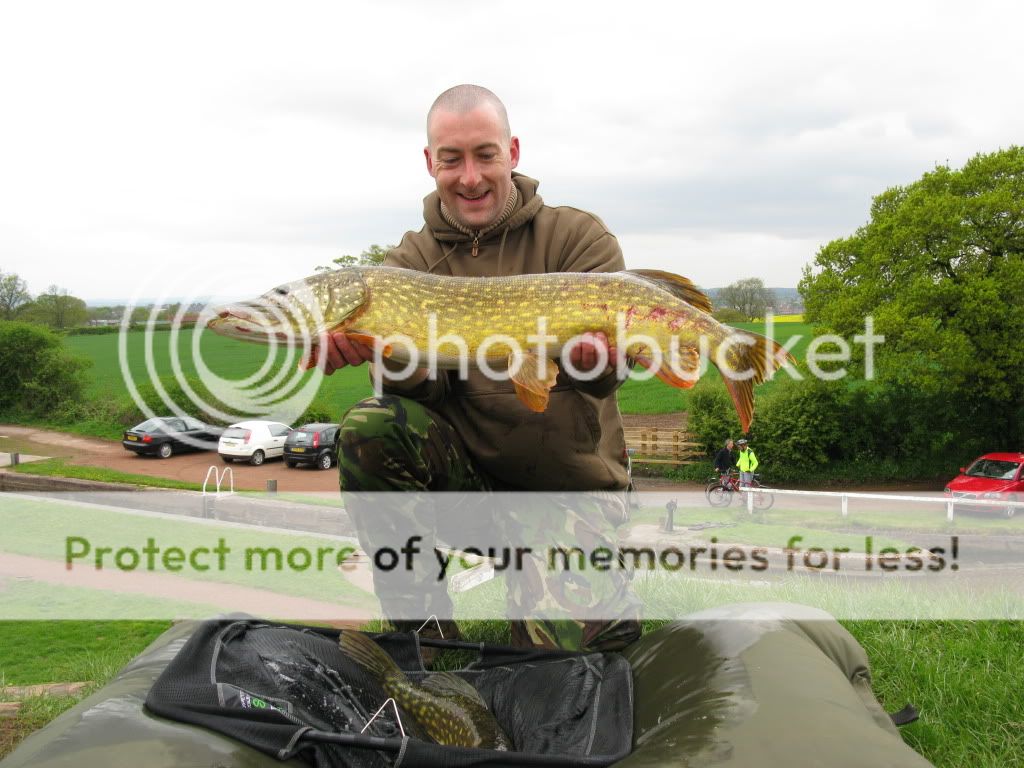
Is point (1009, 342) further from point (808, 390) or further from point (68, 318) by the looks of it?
point (68, 318)

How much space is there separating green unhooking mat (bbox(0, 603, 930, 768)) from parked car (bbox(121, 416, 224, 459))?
3896 centimetres

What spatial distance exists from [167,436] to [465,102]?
1601 inches

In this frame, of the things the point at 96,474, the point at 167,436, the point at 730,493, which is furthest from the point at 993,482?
the point at 167,436

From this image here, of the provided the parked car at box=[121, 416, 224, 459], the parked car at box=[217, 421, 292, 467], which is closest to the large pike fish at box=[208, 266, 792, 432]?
the parked car at box=[217, 421, 292, 467]

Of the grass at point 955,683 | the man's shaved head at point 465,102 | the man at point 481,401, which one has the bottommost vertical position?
the grass at point 955,683

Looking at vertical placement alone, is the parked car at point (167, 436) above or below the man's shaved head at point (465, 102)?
below

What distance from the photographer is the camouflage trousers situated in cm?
369

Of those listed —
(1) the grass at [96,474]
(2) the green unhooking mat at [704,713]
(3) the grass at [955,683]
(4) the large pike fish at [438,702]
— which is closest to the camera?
(2) the green unhooking mat at [704,713]

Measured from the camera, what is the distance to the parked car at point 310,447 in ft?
110

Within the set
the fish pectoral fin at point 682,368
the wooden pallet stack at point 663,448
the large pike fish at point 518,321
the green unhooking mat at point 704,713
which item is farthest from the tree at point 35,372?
the fish pectoral fin at point 682,368

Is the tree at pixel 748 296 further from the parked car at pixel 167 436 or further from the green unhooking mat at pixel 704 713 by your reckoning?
the green unhooking mat at pixel 704 713

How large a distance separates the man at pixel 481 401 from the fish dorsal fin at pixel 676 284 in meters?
0.34

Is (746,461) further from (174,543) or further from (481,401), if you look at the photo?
(481,401)

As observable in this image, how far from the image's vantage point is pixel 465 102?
359 cm
